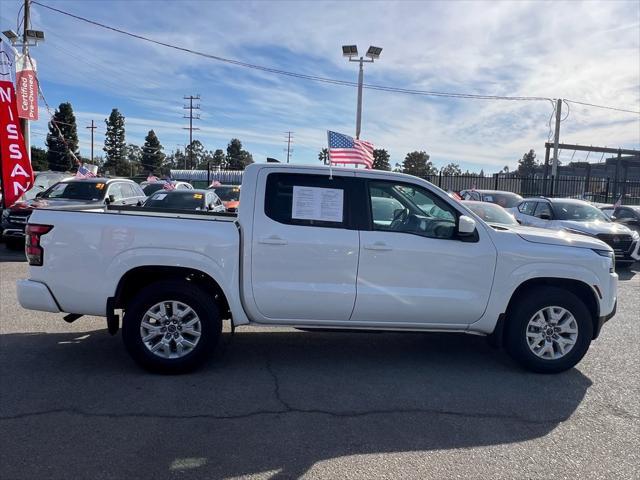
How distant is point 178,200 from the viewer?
13102 mm

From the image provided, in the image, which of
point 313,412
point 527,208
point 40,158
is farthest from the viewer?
point 40,158

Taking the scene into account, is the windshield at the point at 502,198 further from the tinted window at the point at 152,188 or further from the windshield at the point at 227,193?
the tinted window at the point at 152,188

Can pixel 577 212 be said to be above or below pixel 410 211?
below

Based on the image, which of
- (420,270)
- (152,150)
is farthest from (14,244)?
(152,150)

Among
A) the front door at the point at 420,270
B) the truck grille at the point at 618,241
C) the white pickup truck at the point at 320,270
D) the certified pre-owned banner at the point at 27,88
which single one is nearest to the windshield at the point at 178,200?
the certified pre-owned banner at the point at 27,88

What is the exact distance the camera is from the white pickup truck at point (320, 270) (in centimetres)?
461

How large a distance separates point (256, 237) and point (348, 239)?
0.85 metres

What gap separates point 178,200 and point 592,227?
Result: 1027 centimetres

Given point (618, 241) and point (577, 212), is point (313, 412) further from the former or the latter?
point (577, 212)

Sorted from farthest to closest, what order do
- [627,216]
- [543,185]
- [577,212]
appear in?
[543,185]
[627,216]
[577,212]

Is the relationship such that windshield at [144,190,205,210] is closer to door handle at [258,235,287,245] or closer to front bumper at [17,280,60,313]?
front bumper at [17,280,60,313]

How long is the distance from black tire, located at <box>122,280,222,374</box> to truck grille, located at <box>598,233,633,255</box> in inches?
407

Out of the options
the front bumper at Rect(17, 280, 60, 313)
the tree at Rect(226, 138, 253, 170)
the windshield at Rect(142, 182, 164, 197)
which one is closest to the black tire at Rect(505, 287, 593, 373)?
the front bumper at Rect(17, 280, 60, 313)

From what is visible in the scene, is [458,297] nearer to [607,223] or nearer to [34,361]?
[34,361]
